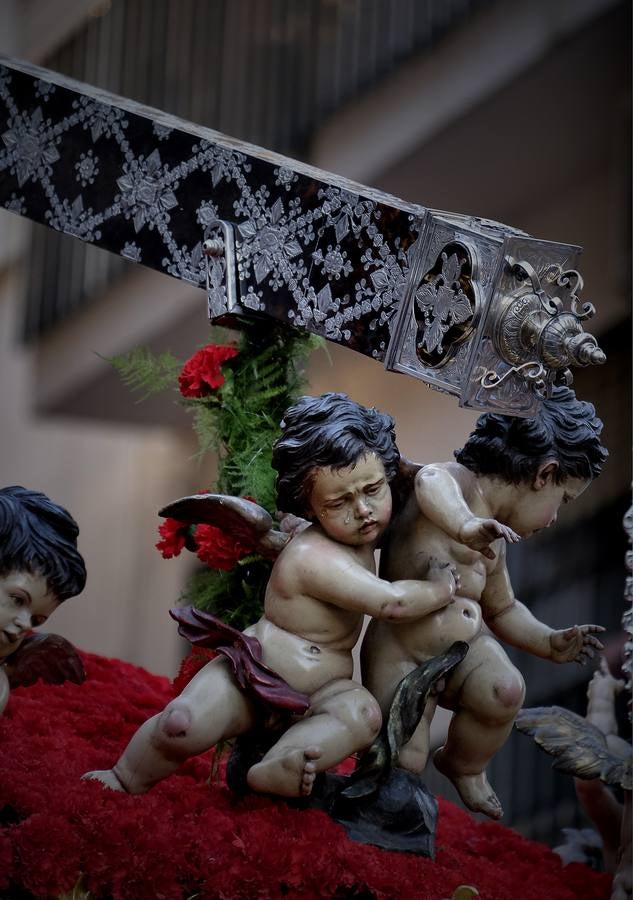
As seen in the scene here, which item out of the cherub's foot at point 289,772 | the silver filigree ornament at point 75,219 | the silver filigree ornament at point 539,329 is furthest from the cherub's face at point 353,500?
the silver filigree ornament at point 75,219

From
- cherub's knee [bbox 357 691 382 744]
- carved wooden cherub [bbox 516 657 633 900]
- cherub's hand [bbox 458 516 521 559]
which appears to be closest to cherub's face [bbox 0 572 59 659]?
cherub's knee [bbox 357 691 382 744]

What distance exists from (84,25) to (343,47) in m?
1.17

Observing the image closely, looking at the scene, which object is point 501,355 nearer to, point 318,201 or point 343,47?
point 318,201

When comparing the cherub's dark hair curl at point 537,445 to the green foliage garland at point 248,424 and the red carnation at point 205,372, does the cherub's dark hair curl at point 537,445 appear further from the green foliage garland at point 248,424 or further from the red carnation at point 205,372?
the red carnation at point 205,372

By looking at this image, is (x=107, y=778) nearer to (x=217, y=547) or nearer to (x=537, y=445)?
(x=217, y=547)

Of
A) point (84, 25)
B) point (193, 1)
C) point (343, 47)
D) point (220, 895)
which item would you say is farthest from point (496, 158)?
point (220, 895)

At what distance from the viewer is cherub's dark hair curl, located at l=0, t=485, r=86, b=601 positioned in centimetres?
223

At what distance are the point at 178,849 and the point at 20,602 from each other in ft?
1.56

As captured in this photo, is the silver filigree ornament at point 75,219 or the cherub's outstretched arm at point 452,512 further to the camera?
the silver filigree ornament at point 75,219

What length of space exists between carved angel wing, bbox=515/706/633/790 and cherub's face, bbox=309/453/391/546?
0.64 metres

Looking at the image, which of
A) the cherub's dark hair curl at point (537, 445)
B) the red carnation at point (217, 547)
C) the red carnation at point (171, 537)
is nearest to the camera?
the cherub's dark hair curl at point (537, 445)

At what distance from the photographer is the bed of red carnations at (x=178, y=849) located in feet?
6.34

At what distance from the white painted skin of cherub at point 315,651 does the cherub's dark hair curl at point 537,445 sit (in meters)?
0.19

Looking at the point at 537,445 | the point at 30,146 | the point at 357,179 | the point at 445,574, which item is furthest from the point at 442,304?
the point at 357,179
